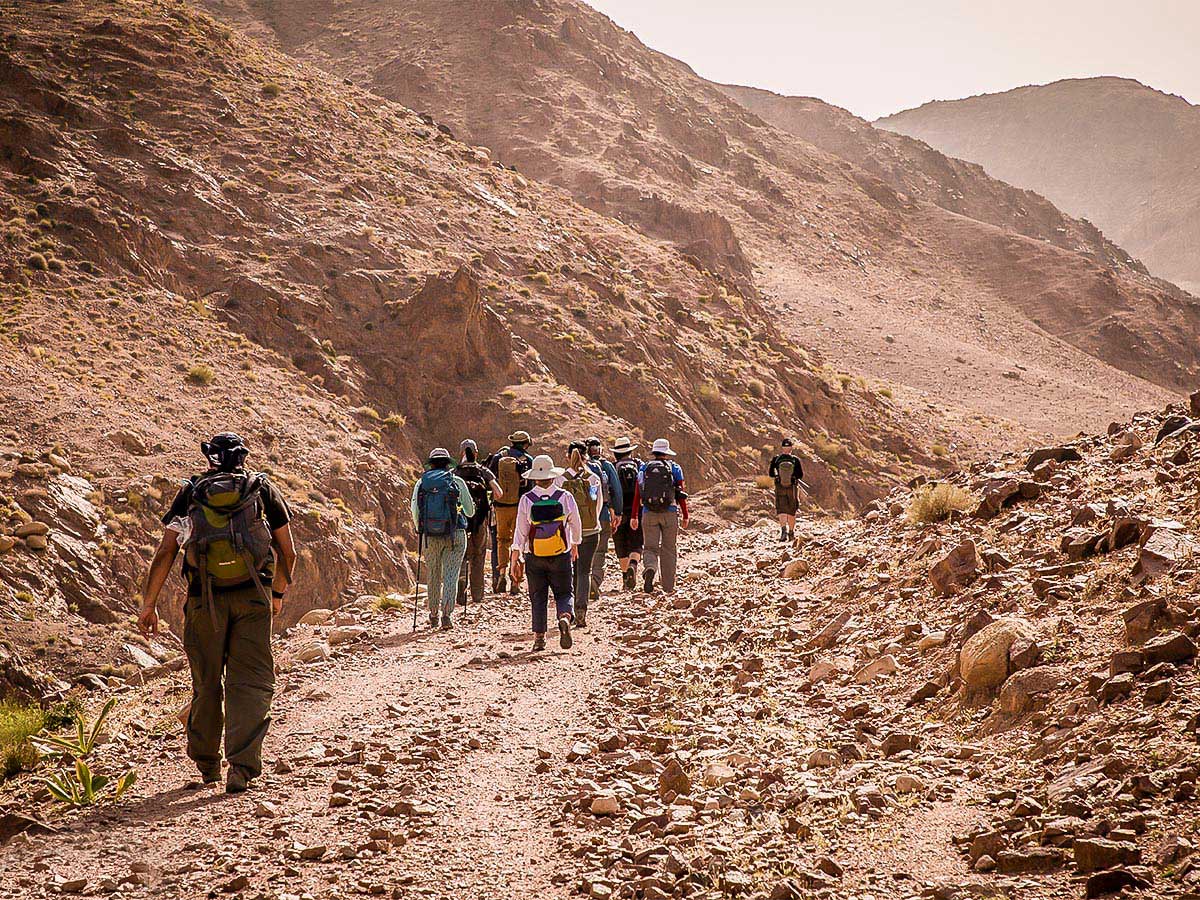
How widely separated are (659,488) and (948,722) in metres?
7.78

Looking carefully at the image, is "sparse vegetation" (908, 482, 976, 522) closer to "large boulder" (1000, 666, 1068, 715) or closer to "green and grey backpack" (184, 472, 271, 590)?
"large boulder" (1000, 666, 1068, 715)

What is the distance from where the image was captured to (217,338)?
2395 cm

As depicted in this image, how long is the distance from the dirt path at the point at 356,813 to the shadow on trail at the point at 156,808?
2 centimetres

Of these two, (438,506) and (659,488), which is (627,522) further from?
(438,506)

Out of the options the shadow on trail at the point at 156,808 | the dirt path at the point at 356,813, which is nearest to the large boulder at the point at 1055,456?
the dirt path at the point at 356,813

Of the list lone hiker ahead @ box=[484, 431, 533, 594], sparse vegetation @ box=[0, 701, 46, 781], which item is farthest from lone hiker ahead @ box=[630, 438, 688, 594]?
sparse vegetation @ box=[0, 701, 46, 781]

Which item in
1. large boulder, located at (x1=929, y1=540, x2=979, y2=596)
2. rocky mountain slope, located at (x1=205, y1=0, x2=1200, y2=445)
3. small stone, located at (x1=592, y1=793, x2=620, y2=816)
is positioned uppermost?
rocky mountain slope, located at (x1=205, y1=0, x2=1200, y2=445)

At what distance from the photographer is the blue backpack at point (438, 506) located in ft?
38.8

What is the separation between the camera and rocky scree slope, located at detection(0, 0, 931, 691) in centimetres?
1756

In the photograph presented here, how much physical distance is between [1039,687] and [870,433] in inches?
1308

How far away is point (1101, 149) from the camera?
537 feet

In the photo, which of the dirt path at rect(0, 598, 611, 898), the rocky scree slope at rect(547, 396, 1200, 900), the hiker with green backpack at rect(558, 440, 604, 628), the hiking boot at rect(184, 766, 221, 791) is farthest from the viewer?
the hiker with green backpack at rect(558, 440, 604, 628)

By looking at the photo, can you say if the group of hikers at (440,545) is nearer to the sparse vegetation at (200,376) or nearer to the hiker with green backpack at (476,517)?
the hiker with green backpack at (476,517)

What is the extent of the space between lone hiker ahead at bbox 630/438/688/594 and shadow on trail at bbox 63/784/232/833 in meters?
8.56
